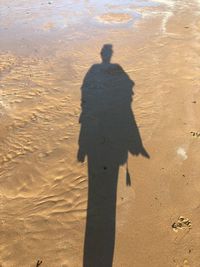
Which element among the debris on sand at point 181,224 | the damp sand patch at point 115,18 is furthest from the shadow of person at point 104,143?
the damp sand patch at point 115,18

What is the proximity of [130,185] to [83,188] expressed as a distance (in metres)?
0.89

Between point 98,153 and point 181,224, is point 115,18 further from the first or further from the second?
point 181,224

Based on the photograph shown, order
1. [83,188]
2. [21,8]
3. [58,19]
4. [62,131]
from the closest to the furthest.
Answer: [83,188]
[62,131]
[58,19]
[21,8]

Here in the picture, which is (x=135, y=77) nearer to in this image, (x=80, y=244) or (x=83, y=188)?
(x=83, y=188)

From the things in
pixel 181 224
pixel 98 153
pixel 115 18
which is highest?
pixel 115 18

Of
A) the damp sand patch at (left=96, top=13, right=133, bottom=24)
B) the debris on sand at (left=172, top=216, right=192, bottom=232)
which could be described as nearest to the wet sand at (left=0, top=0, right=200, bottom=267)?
the debris on sand at (left=172, top=216, right=192, bottom=232)

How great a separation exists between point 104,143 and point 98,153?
38cm

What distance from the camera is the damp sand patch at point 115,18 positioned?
14105 millimetres

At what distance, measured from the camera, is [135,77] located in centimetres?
915

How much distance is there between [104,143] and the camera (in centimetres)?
Result: 663

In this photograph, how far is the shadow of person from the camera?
15.6 feet

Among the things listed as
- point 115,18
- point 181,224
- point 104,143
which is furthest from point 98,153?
point 115,18

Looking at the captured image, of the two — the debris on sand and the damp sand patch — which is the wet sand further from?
the damp sand patch

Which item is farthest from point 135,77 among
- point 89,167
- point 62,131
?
point 89,167
